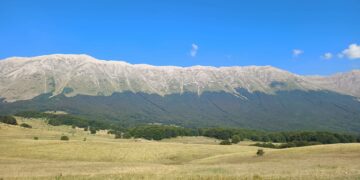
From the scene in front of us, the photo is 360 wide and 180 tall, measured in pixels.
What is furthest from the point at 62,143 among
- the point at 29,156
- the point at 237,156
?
the point at 237,156

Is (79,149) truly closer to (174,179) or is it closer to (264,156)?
(264,156)

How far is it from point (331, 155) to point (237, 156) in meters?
16.7

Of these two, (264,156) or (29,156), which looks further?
(29,156)

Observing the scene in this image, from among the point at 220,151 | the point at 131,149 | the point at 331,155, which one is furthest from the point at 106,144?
the point at 331,155

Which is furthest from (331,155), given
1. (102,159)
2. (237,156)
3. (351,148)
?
(102,159)

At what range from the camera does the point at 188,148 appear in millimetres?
96500

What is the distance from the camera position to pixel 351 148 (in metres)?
67.7

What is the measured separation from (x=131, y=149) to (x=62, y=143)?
54.4 ft

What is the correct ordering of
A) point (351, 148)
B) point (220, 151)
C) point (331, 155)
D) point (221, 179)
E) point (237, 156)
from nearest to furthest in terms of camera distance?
point (221, 179)
point (331, 155)
point (351, 148)
point (237, 156)
point (220, 151)

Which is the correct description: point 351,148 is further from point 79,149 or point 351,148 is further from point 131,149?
point 79,149

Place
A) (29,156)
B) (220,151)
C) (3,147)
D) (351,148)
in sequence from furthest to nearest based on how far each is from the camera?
(220,151), (3,147), (29,156), (351,148)

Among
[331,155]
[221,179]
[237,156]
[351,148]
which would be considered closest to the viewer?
[221,179]

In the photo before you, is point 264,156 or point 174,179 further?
point 264,156

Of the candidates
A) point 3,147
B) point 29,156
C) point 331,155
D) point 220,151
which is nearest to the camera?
point 331,155
